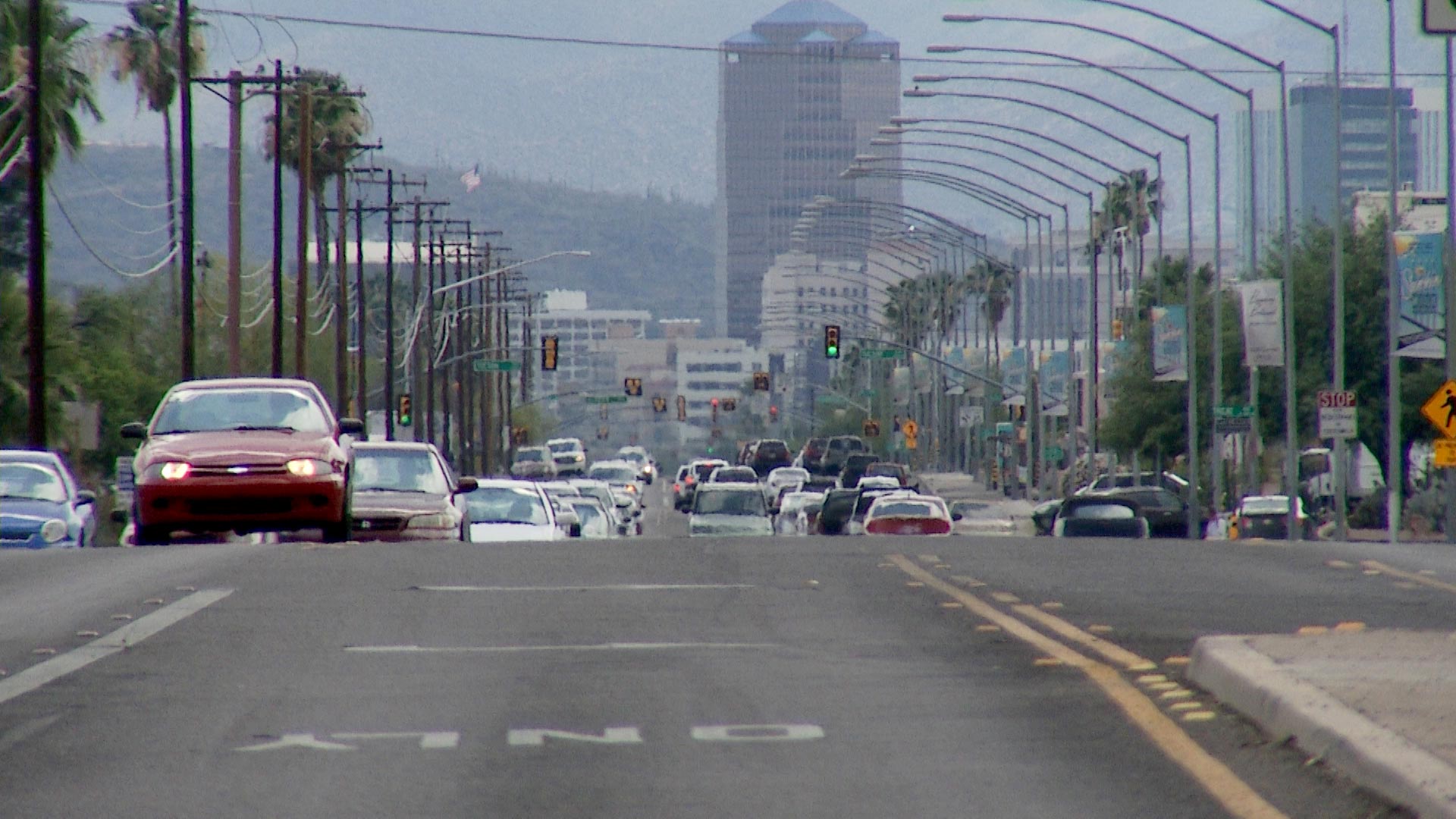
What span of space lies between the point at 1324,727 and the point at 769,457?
98.7 meters

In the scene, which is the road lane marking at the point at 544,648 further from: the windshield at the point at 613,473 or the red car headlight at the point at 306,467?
the windshield at the point at 613,473

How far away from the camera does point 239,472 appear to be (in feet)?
75.6

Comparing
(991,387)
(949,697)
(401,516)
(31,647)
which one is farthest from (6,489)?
(991,387)

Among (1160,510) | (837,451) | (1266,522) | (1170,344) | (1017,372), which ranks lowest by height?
(1266,522)

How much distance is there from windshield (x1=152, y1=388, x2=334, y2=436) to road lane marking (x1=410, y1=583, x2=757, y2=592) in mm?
6977

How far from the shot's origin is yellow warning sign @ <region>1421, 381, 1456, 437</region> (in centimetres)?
3797

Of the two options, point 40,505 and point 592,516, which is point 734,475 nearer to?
point 592,516

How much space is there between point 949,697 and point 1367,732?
248 cm

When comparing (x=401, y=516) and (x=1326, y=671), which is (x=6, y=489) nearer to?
(x=401, y=516)

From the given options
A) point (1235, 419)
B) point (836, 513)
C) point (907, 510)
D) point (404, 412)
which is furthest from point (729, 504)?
point (404, 412)

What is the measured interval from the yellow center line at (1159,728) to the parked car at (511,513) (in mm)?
15737

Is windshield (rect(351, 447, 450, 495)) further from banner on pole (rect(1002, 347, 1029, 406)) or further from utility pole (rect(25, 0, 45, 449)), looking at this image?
banner on pole (rect(1002, 347, 1029, 406))

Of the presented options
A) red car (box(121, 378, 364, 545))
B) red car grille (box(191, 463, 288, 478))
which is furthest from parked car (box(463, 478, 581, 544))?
red car grille (box(191, 463, 288, 478))

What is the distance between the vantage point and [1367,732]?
8992mm
